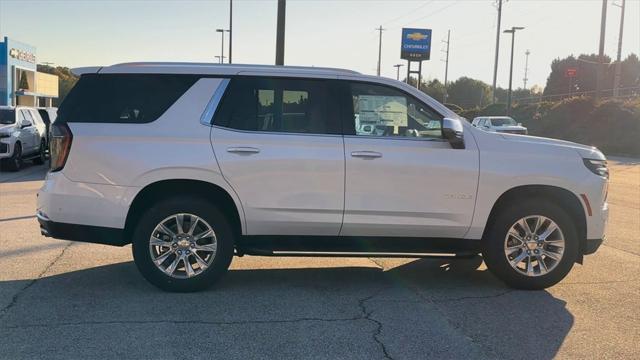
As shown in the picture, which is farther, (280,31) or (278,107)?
(280,31)

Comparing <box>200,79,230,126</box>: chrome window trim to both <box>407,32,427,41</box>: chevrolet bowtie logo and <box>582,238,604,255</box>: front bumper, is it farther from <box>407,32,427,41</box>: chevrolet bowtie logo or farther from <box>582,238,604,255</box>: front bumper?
<box>407,32,427,41</box>: chevrolet bowtie logo

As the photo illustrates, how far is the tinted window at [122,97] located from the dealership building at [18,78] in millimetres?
41055

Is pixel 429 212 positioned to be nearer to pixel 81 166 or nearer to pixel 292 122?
pixel 292 122

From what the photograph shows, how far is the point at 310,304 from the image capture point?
5305mm

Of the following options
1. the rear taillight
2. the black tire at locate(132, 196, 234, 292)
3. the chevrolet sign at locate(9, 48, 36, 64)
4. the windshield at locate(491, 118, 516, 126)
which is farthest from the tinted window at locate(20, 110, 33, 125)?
the chevrolet sign at locate(9, 48, 36, 64)

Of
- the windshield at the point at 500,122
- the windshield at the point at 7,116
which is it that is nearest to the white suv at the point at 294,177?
the windshield at the point at 7,116

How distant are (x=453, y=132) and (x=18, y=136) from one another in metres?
14.7

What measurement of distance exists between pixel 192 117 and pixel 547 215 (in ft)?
11.3

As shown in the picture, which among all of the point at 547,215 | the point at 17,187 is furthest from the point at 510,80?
the point at 547,215

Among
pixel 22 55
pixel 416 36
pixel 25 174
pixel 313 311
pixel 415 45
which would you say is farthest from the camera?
pixel 416 36

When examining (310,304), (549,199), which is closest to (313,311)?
(310,304)

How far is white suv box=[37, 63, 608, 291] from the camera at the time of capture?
17.6 feet

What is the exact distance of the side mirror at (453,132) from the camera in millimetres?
5348

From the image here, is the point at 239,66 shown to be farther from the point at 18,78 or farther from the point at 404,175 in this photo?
the point at 18,78
